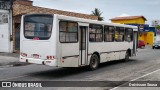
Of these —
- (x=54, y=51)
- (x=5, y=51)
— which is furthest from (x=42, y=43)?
(x=5, y=51)

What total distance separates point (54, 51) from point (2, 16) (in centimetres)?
1481

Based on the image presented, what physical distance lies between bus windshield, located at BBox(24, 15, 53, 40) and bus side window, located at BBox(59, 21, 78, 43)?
0.55 metres

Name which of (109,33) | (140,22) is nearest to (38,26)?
(109,33)

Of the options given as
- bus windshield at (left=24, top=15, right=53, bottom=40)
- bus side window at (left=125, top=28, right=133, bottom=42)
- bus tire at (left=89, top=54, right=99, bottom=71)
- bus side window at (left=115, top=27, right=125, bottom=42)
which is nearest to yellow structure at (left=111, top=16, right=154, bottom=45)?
bus side window at (left=125, top=28, right=133, bottom=42)

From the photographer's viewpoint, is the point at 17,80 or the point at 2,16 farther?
the point at 2,16

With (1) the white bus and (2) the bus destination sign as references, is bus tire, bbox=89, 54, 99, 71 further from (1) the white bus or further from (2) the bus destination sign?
(2) the bus destination sign

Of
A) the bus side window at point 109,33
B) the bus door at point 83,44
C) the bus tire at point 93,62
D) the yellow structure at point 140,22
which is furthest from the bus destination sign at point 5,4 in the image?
the yellow structure at point 140,22

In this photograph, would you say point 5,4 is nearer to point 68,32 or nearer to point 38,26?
point 38,26

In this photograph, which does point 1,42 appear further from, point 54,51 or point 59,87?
point 59,87

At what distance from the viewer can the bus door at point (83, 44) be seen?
1533cm

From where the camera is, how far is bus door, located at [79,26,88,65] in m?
15.3

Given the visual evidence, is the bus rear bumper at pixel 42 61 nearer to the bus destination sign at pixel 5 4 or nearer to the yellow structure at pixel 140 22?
the bus destination sign at pixel 5 4

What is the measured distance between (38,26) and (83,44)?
266cm

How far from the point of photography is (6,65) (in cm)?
1883
